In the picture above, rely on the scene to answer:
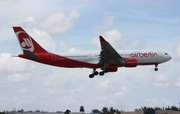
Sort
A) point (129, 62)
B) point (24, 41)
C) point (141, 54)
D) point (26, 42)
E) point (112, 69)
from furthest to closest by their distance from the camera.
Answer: point (112, 69) < point (141, 54) < point (129, 62) < point (26, 42) < point (24, 41)

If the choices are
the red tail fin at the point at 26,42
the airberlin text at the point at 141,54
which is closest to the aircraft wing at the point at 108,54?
the airberlin text at the point at 141,54

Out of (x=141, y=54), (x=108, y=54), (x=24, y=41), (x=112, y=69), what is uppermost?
(x=24, y=41)

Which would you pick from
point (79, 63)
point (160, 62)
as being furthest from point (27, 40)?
point (160, 62)

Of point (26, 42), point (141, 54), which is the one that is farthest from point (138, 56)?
point (26, 42)

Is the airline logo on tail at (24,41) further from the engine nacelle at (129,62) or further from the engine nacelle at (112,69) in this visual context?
the engine nacelle at (129,62)

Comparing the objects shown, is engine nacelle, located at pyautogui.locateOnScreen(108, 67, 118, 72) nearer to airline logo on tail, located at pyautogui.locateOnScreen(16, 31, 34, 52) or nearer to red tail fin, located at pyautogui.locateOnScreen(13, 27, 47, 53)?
red tail fin, located at pyautogui.locateOnScreen(13, 27, 47, 53)

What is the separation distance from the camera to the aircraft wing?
3714 inches

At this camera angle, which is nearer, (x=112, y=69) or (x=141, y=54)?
(x=141, y=54)

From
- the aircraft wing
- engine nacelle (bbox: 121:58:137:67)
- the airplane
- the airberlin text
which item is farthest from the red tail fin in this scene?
the airberlin text

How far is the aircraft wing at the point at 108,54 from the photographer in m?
94.3

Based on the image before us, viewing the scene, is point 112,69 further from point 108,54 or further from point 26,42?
point 26,42

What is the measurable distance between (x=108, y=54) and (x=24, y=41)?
731 inches

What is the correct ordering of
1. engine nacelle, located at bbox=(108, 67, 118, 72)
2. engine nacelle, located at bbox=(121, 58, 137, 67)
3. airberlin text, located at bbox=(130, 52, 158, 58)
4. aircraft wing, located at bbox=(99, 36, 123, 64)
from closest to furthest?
1. aircraft wing, located at bbox=(99, 36, 123, 64)
2. engine nacelle, located at bbox=(121, 58, 137, 67)
3. airberlin text, located at bbox=(130, 52, 158, 58)
4. engine nacelle, located at bbox=(108, 67, 118, 72)

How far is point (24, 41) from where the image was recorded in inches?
3799
